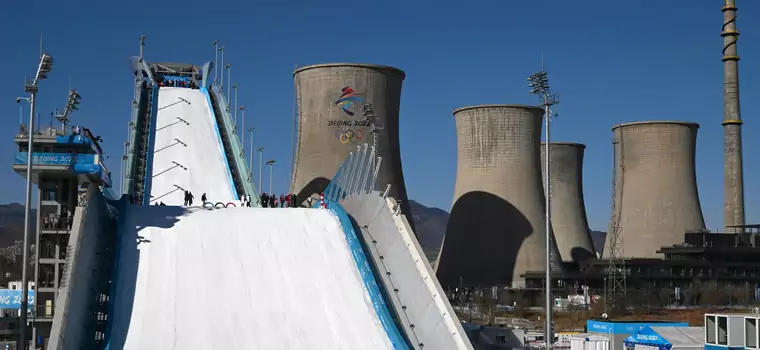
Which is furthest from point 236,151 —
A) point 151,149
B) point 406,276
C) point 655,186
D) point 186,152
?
point 655,186

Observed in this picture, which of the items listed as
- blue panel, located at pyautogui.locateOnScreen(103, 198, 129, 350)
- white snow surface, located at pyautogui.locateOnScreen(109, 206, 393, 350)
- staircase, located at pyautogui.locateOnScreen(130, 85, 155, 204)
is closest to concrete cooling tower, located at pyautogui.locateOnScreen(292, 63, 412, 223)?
staircase, located at pyautogui.locateOnScreen(130, 85, 155, 204)

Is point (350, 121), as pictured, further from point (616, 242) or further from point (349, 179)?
point (616, 242)

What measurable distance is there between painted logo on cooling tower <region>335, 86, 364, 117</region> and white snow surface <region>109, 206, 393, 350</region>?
2284cm

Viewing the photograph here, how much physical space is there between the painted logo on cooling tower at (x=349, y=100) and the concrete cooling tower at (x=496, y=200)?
969 cm

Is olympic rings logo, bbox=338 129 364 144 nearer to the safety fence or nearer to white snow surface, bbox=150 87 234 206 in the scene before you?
white snow surface, bbox=150 87 234 206

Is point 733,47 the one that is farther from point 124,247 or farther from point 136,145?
point 124,247

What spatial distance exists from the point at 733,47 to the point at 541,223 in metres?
20.7

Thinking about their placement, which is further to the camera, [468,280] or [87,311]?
[468,280]

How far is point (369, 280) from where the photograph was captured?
24453mm

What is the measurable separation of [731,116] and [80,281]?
5635cm

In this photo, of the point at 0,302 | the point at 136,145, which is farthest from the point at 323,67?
the point at 0,302

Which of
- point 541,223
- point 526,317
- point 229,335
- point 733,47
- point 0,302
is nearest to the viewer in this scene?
point 229,335

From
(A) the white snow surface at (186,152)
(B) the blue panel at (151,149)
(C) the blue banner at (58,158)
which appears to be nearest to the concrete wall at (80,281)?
(C) the blue banner at (58,158)

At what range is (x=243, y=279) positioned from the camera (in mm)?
24031
